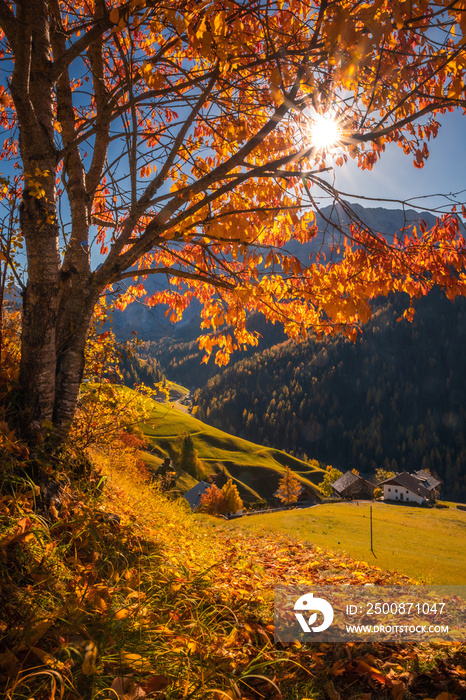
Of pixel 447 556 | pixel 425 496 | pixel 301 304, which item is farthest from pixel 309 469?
pixel 301 304

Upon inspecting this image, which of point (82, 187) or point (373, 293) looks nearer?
point (373, 293)

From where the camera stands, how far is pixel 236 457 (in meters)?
86.1

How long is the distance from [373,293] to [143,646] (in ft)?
12.9

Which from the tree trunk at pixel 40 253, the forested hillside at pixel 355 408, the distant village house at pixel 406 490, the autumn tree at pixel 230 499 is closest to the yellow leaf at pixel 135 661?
the tree trunk at pixel 40 253

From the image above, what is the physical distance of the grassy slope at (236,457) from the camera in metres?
71.4

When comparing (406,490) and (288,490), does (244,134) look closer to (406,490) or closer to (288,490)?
(288,490)

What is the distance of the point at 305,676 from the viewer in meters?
2.52

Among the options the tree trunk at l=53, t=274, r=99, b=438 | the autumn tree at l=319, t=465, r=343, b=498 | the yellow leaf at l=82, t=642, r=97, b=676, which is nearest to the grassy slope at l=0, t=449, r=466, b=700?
the yellow leaf at l=82, t=642, r=97, b=676

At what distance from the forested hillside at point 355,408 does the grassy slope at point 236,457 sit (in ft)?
172

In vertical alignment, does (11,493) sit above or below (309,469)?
above

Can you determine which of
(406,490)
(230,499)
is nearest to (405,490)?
(406,490)

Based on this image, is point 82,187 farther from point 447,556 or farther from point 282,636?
point 447,556

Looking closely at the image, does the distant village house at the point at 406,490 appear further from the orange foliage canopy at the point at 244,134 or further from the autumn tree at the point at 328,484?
the orange foliage canopy at the point at 244,134

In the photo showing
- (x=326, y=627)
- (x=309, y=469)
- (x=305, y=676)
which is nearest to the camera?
(x=305, y=676)
